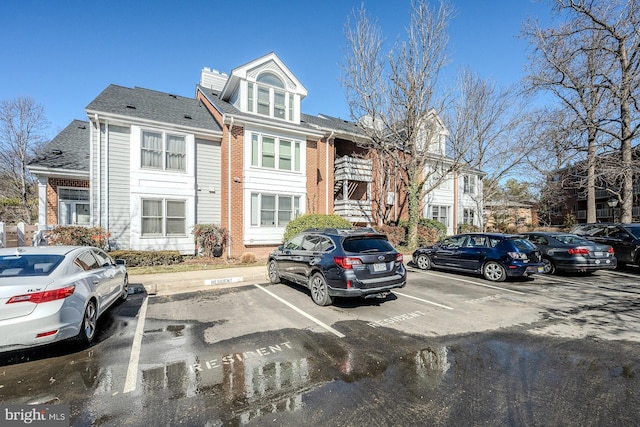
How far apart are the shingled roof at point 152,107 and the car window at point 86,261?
958 cm

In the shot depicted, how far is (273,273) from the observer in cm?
944

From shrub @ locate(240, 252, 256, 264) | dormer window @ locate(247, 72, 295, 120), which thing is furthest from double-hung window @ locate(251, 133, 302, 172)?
shrub @ locate(240, 252, 256, 264)

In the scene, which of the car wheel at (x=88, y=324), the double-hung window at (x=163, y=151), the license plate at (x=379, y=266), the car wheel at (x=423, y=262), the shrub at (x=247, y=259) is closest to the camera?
the car wheel at (x=88, y=324)

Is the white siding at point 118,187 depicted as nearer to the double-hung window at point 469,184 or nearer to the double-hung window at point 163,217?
the double-hung window at point 163,217

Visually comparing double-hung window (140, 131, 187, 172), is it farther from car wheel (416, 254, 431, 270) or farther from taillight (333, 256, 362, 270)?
car wheel (416, 254, 431, 270)

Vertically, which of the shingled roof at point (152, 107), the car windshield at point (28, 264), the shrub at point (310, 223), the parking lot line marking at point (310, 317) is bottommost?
the parking lot line marking at point (310, 317)

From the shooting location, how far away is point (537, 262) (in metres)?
9.54

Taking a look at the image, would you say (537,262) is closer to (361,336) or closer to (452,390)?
(361,336)

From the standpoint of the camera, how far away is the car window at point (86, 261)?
5293mm

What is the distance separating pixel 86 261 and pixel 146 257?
706 centimetres

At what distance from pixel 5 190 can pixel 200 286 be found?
94.5 feet

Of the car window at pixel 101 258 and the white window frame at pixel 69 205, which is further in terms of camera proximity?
the white window frame at pixel 69 205

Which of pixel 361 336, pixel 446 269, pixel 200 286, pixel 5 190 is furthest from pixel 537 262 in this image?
pixel 5 190

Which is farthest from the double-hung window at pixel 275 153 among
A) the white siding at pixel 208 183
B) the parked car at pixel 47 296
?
the parked car at pixel 47 296
